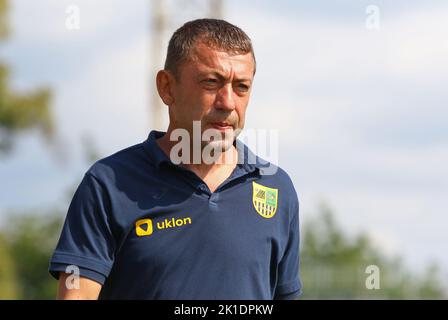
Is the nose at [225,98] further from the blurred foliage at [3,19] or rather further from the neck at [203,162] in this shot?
the blurred foliage at [3,19]

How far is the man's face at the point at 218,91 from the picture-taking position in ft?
18.4

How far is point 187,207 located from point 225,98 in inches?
22.9

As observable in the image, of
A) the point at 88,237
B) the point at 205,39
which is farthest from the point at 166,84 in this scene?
the point at 88,237

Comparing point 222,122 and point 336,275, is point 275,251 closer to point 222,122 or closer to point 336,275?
point 222,122

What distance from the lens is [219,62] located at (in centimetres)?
561

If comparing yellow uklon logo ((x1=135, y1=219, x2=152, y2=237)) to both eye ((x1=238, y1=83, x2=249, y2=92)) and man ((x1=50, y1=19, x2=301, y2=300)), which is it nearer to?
man ((x1=50, y1=19, x2=301, y2=300))

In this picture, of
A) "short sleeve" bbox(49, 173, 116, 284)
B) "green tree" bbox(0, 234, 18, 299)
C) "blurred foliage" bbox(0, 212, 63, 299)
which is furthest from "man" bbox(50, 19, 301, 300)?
"blurred foliage" bbox(0, 212, 63, 299)

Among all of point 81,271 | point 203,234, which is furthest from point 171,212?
point 81,271

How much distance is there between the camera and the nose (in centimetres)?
558

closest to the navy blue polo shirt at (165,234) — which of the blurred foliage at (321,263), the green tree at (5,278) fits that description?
the green tree at (5,278)

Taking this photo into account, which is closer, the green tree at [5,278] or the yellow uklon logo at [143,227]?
the yellow uklon logo at [143,227]

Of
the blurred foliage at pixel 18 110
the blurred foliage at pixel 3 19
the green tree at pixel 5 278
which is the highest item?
the blurred foliage at pixel 3 19

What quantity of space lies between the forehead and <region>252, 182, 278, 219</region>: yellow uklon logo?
Result: 0.61m

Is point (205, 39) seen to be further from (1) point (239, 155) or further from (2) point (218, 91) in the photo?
(1) point (239, 155)
